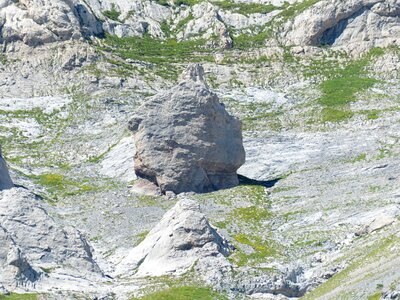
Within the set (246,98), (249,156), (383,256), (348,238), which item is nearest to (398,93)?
(246,98)

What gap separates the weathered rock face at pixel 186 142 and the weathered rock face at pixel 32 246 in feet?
68.1

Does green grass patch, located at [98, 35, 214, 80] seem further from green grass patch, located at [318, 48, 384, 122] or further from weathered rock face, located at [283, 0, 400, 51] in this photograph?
green grass patch, located at [318, 48, 384, 122]

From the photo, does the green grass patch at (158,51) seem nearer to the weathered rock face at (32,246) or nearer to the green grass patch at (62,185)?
the green grass patch at (62,185)

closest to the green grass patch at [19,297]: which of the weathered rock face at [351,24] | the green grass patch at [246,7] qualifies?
the weathered rock face at [351,24]

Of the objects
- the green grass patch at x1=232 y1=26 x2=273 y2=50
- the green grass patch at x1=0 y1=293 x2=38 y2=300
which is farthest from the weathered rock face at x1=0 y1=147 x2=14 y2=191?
the green grass patch at x1=232 y1=26 x2=273 y2=50

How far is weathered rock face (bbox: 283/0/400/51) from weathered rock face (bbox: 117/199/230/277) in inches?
3010

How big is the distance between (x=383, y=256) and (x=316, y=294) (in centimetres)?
417

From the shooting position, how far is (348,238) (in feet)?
187

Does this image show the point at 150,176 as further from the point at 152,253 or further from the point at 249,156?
the point at 152,253

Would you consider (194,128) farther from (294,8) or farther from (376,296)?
(294,8)

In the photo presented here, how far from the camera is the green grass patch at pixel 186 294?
48.5 m

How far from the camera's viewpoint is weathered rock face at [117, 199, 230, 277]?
2079 inches

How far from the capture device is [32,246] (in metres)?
53.6

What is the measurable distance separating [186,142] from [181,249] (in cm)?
2368
